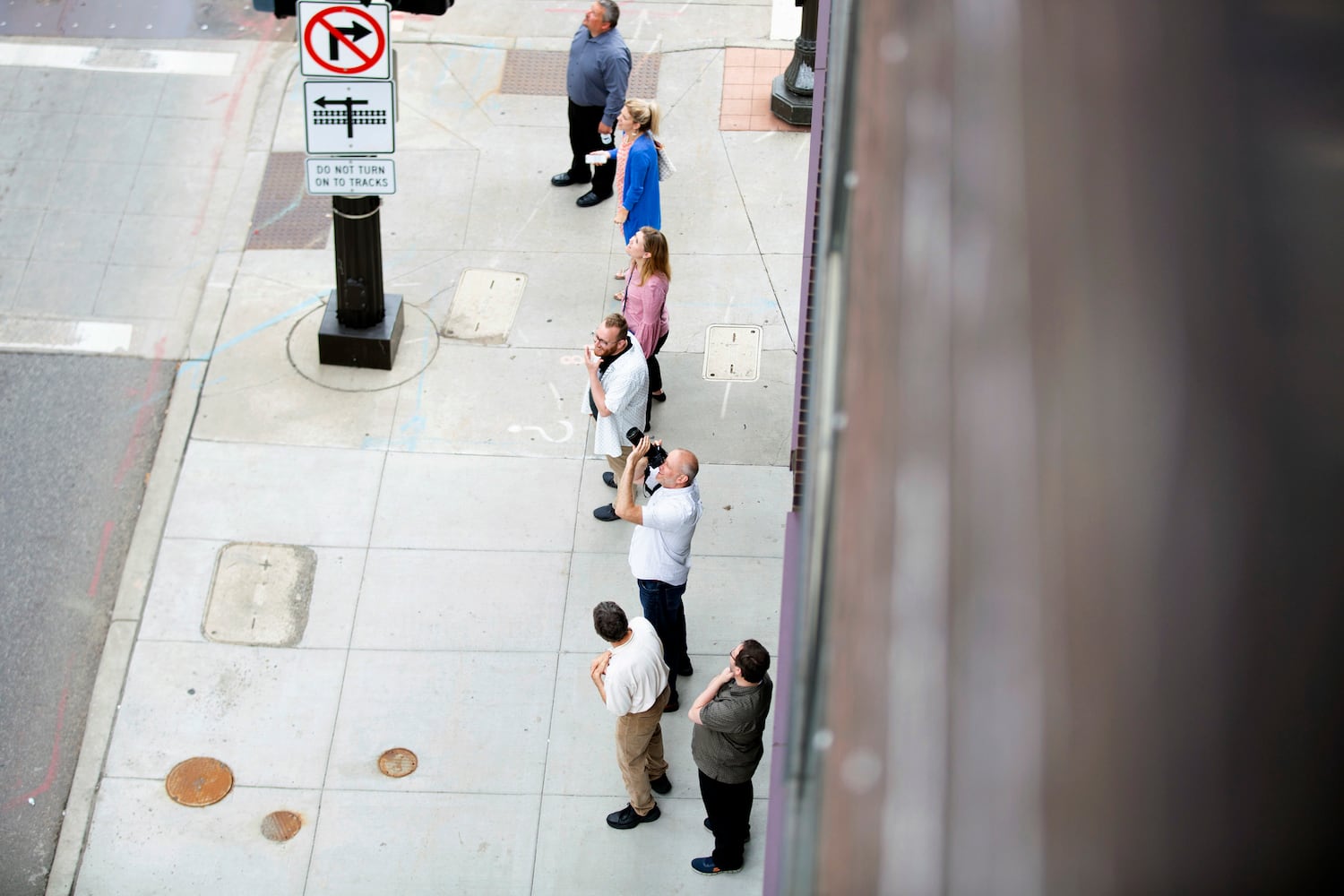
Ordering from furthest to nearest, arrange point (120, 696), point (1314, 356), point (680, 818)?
1. point (120, 696)
2. point (680, 818)
3. point (1314, 356)

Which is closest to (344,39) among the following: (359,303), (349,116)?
(349,116)

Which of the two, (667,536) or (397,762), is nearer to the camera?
(667,536)

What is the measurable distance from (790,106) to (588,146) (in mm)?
2039

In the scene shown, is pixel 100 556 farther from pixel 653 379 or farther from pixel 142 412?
pixel 653 379

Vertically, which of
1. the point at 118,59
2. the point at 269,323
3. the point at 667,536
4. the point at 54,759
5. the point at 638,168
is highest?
the point at 638,168

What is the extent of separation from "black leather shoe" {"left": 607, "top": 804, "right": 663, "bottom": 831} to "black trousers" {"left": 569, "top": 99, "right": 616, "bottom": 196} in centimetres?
521

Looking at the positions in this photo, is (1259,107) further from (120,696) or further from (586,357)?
(120,696)

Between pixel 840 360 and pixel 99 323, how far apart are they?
9691 mm

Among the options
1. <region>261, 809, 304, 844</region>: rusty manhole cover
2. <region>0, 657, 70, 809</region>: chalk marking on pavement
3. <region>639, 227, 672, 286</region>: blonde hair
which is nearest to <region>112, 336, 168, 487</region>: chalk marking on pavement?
<region>0, 657, 70, 809</region>: chalk marking on pavement

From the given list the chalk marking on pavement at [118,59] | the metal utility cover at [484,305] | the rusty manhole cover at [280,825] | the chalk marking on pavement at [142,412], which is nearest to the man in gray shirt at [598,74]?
the metal utility cover at [484,305]

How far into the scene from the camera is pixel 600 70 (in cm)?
1028

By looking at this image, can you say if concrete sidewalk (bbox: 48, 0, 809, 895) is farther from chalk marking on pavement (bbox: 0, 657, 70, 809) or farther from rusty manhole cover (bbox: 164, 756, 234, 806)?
chalk marking on pavement (bbox: 0, 657, 70, 809)

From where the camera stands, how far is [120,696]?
749 centimetres

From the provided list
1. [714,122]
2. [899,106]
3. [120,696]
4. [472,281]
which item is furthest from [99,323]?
[899,106]
